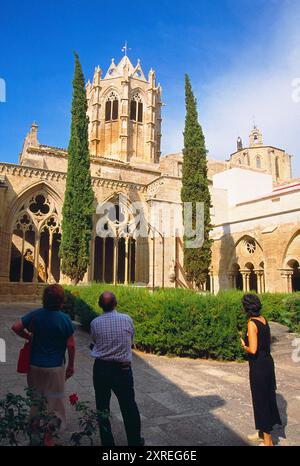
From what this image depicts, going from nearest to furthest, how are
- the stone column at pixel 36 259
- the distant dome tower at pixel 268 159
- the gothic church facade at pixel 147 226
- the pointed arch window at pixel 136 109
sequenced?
the gothic church facade at pixel 147 226 → the stone column at pixel 36 259 → the pointed arch window at pixel 136 109 → the distant dome tower at pixel 268 159

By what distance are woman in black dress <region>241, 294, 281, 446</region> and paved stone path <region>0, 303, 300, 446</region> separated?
35 cm

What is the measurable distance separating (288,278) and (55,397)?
1451 cm

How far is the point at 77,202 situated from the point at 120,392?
1405 cm

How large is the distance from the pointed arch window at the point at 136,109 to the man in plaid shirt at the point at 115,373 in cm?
2939

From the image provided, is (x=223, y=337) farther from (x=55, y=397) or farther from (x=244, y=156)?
(x=244, y=156)

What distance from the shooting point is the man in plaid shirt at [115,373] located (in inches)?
119

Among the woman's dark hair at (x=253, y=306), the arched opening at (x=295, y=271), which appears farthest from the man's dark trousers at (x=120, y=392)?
the arched opening at (x=295, y=271)

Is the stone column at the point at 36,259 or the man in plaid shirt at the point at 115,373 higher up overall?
the stone column at the point at 36,259

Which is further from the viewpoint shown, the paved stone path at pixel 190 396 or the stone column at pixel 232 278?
the stone column at pixel 232 278

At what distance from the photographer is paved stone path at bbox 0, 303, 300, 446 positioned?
3.62 metres

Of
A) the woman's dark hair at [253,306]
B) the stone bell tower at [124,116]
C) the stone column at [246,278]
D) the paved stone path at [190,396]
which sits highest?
the stone bell tower at [124,116]

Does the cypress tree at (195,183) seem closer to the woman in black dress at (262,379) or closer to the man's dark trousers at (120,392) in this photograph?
the woman in black dress at (262,379)

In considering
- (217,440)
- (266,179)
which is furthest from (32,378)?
(266,179)

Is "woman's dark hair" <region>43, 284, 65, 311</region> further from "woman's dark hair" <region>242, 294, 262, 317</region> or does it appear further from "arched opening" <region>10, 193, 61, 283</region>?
"arched opening" <region>10, 193, 61, 283</region>
